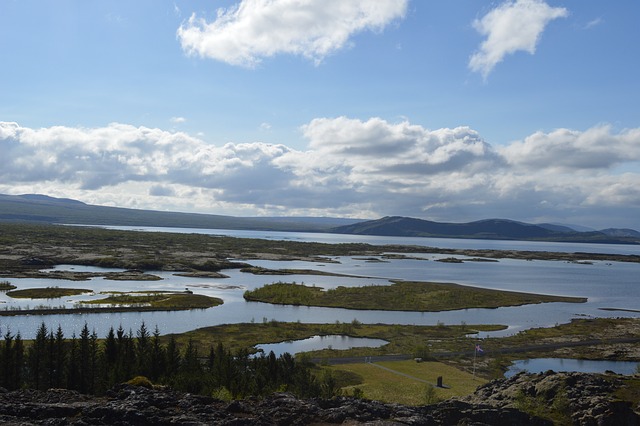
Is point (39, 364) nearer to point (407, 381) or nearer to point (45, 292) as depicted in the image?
point (407, 381)

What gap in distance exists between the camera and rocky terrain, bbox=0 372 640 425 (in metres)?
32.7

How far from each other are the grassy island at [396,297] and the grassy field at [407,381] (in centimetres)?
6091

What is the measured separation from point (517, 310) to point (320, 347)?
7553cm

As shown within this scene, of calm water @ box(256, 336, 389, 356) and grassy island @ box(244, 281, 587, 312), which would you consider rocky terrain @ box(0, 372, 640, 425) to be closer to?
calm water @ box(256, 336, 389, 356)

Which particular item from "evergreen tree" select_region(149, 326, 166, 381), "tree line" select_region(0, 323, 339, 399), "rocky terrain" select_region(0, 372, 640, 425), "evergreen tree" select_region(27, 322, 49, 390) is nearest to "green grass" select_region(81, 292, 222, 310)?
"tree line" select_region(0, 323, 339, 399)

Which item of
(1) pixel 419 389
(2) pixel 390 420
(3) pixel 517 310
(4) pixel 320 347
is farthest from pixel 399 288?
(2) pixel 390 420

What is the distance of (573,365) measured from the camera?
89938 millimetres

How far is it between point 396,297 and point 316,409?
125 m

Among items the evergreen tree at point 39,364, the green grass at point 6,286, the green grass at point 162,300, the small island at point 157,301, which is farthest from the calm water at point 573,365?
the green grass at point 6,286

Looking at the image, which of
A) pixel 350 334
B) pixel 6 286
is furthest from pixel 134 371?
pixel 6 286

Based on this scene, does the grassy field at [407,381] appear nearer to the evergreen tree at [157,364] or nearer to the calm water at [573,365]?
the calm water at [573,365]

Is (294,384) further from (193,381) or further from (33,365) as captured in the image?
(33,365)

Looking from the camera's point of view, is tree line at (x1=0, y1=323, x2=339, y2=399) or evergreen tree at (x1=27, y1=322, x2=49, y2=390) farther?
evergreen tree at (x1=27, y1=322, x2=49, y2=390)

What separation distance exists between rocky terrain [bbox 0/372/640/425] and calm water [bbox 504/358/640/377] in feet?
142
